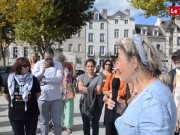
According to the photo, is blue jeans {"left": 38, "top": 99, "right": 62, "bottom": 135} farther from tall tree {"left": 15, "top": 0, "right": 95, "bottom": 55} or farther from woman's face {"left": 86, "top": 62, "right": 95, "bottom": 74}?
tall tree {"left": 15, "top": 0, "right": 95, "bottom": 55}

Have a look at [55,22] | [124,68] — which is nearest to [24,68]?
[124,68]

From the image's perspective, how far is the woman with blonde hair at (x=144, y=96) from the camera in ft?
6.44

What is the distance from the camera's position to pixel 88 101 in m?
7.61

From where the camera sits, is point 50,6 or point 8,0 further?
point 50,6

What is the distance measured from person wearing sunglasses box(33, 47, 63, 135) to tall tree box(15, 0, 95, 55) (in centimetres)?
2207

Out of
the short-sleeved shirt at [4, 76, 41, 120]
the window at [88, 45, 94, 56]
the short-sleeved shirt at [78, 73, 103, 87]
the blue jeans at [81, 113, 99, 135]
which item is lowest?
the blue jeans at [81, 113, 99, 135]

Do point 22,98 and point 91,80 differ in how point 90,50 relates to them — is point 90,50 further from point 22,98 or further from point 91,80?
point 22,98

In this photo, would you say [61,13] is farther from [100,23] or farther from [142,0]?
[100,23]

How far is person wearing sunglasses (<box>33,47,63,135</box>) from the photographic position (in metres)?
7.33

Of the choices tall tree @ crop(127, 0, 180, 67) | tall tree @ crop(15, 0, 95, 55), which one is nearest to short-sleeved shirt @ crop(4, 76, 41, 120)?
tall tree @ crop(127, 0, 180, 67)

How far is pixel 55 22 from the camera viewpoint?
99.7 ft

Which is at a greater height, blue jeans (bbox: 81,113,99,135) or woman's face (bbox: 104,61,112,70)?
woman's face (bbox: 104,61,112,70)

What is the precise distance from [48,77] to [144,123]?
5534mm

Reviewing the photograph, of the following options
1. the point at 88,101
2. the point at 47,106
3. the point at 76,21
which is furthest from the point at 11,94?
the point at 76,21
